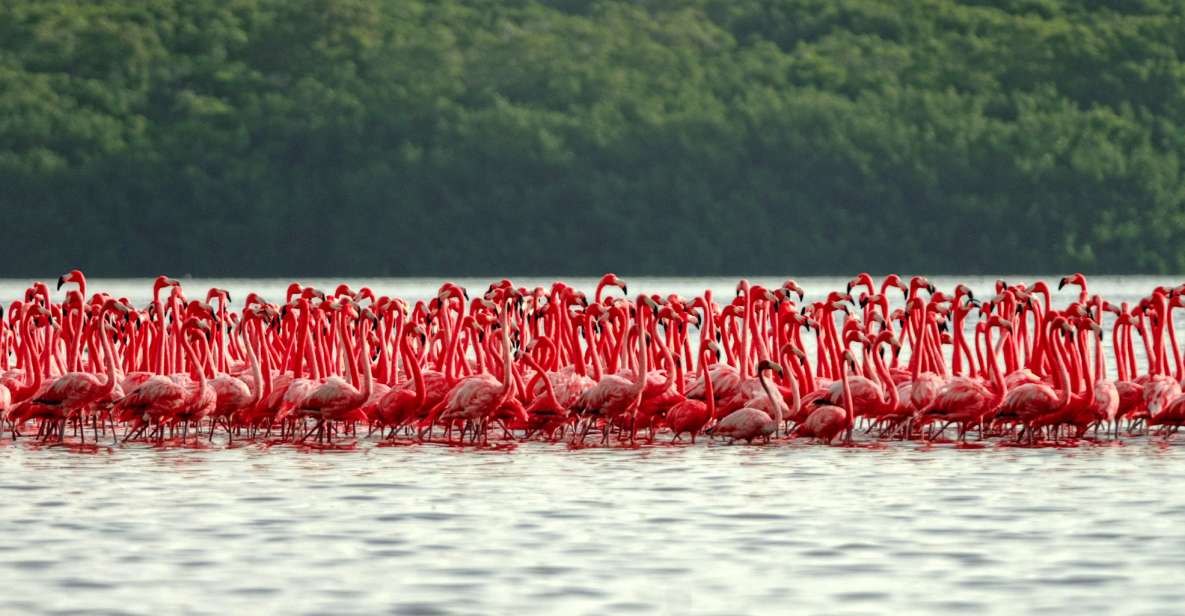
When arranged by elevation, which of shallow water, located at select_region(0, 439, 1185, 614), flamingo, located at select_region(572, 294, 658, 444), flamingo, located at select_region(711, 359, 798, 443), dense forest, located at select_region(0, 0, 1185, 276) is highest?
dense forest, located at select_region(0, 0, 1185, 276)

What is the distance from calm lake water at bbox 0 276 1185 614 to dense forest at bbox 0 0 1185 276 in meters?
81.0

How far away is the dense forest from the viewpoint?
9969 cm

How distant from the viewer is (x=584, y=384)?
2125cm

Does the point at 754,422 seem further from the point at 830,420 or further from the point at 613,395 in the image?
the point at 613,395

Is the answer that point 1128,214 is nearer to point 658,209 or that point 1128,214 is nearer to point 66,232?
point 658,209

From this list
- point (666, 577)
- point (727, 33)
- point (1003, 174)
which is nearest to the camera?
point (666, 577)

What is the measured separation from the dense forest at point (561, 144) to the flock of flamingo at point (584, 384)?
75.6 metres

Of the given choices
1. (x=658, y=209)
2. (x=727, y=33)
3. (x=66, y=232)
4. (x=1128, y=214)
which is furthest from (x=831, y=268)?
(x=66, y=232)

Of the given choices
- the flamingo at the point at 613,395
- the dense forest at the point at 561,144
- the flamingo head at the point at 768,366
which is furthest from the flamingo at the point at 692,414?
the dense forest at the point at 561,144

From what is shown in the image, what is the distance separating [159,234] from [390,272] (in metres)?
10.2

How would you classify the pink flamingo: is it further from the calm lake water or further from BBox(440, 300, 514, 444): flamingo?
BBox(440, 300, 514, 444): flamingo

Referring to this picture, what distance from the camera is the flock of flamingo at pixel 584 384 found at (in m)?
19.9

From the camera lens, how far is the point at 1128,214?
10575cm

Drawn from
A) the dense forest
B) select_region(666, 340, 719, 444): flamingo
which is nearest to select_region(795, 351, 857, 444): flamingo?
select_region(666, 340, 719, 444): flamingo
